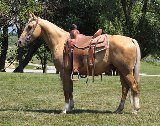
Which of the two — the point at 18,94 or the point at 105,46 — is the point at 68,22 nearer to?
the point at 18,94

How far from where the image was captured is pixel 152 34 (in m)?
37.9

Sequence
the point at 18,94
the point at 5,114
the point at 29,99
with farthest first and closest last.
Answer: the point at 18,94
the point at 29,99
the point at 5,114

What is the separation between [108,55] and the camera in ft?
32.9

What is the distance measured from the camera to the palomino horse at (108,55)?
32.6ft

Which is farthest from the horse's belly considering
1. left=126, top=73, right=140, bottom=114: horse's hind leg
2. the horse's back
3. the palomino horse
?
left=126, top=73, right=140, bottom=114: horse's hind leg

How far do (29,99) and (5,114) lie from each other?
12.4 ft

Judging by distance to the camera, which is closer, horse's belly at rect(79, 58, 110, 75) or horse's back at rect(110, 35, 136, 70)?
horse's back at rect(110, 35, 136, 70)

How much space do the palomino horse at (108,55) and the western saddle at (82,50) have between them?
0.39 ft

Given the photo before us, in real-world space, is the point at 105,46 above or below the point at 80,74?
above

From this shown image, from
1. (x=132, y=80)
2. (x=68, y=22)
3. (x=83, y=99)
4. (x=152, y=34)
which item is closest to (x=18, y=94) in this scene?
(x=83, y=99)

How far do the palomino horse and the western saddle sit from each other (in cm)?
12

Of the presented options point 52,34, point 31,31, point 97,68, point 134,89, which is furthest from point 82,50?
point 134,89

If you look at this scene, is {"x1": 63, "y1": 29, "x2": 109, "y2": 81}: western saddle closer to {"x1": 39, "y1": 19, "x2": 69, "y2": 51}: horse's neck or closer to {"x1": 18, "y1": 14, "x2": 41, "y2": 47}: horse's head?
{"x1": 39, "y1": 19, "x2": 69, "y2": 51}: horse's neck

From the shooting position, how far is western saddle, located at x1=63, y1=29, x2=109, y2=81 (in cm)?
1009
